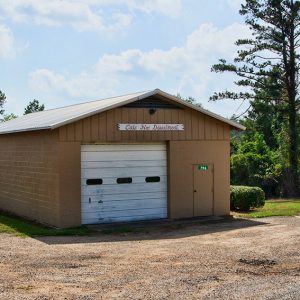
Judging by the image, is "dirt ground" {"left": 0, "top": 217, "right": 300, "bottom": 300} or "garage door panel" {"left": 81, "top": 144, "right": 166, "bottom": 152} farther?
"garage door panel" {"left": 81, "top": 144, "right": 166, "bottom": 152}

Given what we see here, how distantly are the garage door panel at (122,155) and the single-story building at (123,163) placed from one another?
0.10 feet

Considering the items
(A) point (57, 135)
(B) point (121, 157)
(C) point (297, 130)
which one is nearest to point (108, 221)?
(B) point (121, 157)

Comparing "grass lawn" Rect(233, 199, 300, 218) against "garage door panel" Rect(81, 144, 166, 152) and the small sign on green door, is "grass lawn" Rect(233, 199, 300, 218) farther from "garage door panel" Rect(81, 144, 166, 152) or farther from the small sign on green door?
"garage door panel" Rect(81, 144, 166, 152)

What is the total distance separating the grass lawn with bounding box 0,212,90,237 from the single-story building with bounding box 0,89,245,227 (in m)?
0.38

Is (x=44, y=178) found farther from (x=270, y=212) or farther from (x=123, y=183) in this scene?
(x=270, y=212)

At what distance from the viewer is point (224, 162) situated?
60.8 feet

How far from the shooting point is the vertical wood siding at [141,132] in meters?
15.5

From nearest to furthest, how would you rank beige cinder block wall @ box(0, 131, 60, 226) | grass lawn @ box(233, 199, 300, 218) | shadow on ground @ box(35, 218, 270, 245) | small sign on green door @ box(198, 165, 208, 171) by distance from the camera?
1. shadow on ground @ box(35, 218, 270, 245)
2. beige cinder block wall @ box(0, 131, 60, 226)
3. small sign on green door @ box(198, 165, 208, 171)
4. grass lawn @ box(233, 199, 300, 218)

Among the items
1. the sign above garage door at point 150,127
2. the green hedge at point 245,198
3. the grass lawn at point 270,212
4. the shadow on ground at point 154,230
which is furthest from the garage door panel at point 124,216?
the green hedge at point 245,198

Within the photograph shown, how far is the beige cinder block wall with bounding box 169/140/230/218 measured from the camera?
1736 centimetres

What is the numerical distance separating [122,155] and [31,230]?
3680 mm

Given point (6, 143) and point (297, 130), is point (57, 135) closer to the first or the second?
point (6, 143)

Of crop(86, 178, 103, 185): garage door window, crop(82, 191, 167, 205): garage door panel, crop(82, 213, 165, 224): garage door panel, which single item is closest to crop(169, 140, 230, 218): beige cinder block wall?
crop(82, 191, 167, 205): garage door panel

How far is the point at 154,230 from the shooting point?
50.2 ft
